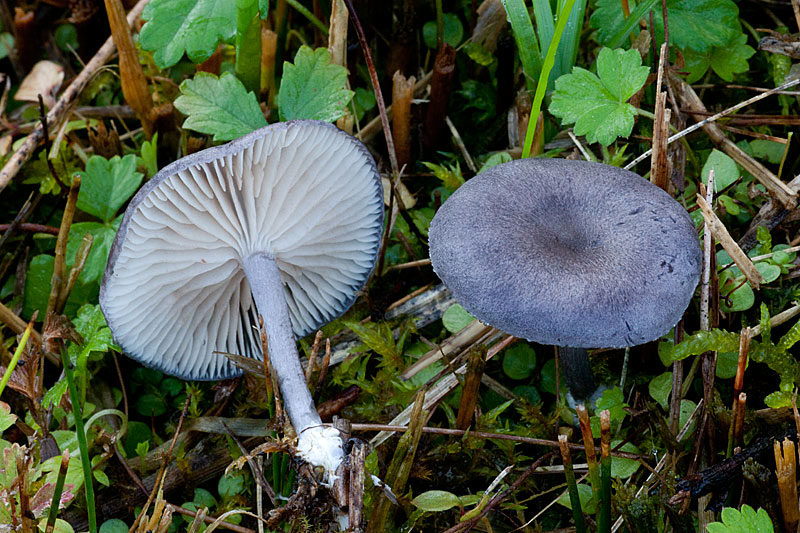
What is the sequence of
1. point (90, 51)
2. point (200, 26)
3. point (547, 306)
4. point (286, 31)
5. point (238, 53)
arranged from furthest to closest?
1. point (90, 51)
2. point (286, 31)
3. point (238, 53)
4. point (200, 26)
5. point (547, 306)

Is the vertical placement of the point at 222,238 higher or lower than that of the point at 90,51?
lower

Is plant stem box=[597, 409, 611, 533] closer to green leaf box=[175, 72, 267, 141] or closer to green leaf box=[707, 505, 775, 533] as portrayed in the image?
green leaf box=[707, 505, 775, 533]

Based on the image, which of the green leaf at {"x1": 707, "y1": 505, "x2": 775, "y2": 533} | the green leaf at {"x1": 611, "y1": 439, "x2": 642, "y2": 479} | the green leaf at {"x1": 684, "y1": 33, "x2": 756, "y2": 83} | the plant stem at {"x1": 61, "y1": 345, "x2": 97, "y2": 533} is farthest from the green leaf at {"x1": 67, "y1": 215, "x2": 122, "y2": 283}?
the green leaf at {"x1": 684, "y1": 33, "x2": 756, "y2": 83}

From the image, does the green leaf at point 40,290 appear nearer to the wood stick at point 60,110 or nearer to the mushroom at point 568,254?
the wood stick at point 60,110

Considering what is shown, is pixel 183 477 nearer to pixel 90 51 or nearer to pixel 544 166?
pixel 544 166

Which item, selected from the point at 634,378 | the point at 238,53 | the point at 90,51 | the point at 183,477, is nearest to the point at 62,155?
the point at 90,51

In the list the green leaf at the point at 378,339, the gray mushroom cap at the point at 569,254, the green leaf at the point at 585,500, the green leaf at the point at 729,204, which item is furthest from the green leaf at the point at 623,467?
the green leaf at the point at 729,204
